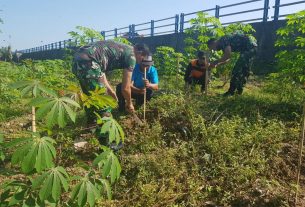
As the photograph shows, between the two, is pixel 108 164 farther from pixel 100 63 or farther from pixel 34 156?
pixel 100 63

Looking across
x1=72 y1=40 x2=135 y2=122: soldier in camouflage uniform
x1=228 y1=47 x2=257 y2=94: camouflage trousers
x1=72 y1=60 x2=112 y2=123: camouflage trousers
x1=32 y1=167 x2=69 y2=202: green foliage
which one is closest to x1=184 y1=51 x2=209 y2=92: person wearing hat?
x1=228 y1=47 x2=257 y2=94: camouflage trousers

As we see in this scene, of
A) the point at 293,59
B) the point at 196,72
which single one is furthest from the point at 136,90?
the point at 293,59

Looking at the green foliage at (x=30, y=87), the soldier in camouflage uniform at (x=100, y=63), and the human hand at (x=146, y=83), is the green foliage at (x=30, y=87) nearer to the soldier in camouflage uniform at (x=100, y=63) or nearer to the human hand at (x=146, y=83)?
the soldier in camouflage uniform at (x=100, y=63)

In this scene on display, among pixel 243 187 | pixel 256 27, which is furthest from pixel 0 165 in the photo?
pixel 256 27

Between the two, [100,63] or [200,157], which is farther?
[100,63]

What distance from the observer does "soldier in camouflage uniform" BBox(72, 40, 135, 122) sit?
13.0ft

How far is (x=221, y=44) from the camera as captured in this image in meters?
6.48

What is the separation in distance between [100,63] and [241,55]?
11.0 feet

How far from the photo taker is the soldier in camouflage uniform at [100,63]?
3.96m

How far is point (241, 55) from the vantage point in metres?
6.49

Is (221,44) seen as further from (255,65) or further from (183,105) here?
(255,65)

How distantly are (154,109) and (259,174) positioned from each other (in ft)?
6.40

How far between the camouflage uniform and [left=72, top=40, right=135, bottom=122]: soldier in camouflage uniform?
2.83 m

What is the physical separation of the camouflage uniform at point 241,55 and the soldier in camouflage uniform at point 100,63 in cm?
283
